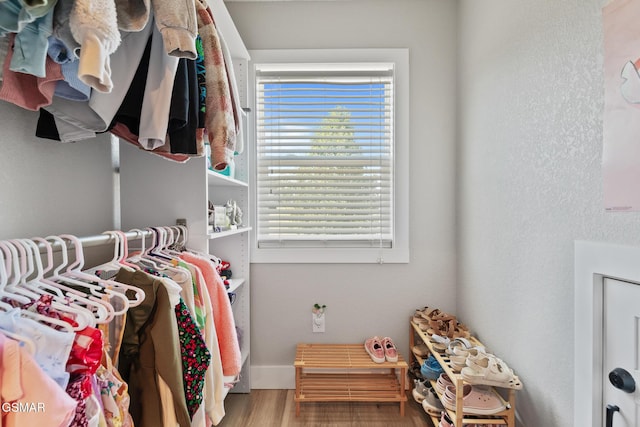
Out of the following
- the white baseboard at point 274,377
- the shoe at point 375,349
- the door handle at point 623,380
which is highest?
the door handle at point 623,380

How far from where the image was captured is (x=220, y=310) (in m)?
1.34

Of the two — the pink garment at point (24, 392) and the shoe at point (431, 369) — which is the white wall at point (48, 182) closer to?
A: the pink garment at point (24, 392)

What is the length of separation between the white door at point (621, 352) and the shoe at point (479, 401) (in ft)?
1.47

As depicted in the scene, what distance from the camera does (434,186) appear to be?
231 centimetres

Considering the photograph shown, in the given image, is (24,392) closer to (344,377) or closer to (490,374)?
(490,374)

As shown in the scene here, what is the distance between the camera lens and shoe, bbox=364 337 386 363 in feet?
6.73

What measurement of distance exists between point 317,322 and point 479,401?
1.09 m

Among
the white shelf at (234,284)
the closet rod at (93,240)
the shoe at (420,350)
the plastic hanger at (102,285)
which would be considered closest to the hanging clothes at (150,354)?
the plastic hanger at (102,285)

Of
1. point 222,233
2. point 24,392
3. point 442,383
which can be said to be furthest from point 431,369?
point 24,392

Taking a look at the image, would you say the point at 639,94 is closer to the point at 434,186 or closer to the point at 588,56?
the point at 588,56

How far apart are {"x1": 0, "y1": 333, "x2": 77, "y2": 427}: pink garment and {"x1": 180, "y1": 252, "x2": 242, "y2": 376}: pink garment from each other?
70cm

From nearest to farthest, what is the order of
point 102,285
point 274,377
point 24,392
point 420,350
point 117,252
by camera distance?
point 24,392, point 102,285, point 117,252, point 420,350, point 274,377

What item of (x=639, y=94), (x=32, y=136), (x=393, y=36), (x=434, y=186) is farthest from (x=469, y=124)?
(x=32, y=136)

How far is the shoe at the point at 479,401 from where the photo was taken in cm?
146
